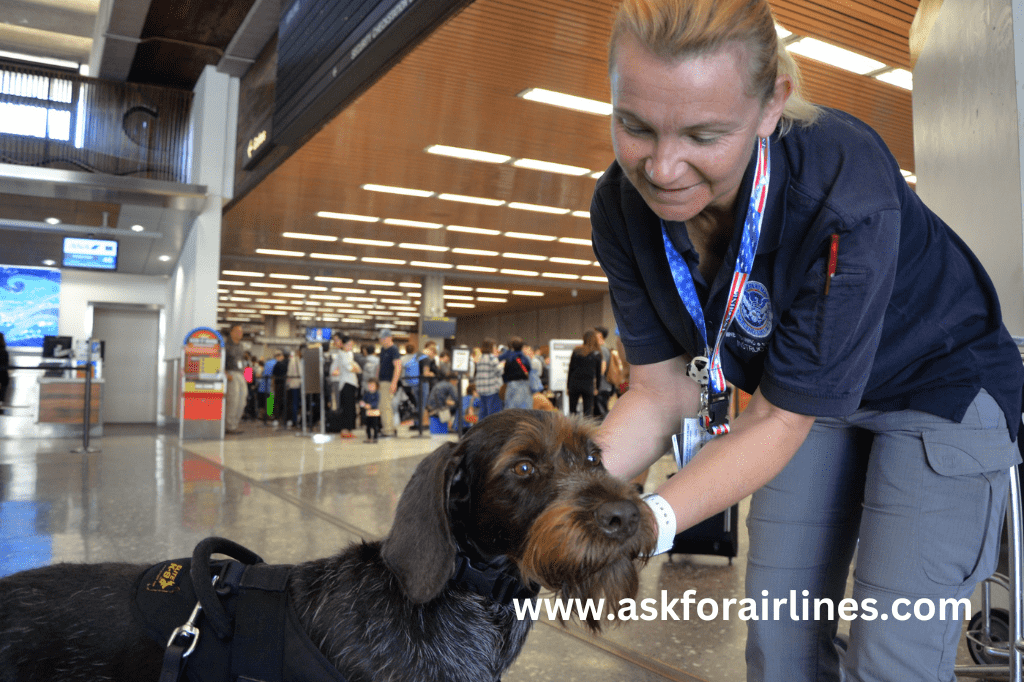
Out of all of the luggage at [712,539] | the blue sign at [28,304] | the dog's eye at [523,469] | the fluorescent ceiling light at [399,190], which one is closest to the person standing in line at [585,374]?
the fluorescent ceiling light at [399,190]

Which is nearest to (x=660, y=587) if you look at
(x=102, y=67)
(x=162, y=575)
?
(x=162, y=575)

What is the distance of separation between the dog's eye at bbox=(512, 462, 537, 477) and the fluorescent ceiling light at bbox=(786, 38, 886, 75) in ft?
21.6

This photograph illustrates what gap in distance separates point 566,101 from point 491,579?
7.68m

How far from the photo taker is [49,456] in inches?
339

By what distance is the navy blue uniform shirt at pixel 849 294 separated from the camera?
1.22 meters

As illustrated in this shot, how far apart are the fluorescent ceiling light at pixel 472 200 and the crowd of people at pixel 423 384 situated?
2.57 metres

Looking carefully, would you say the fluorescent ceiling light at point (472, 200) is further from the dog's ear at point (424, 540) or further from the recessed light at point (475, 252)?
the dog's ear at point (424, 540)

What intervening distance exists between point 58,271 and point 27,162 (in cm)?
562

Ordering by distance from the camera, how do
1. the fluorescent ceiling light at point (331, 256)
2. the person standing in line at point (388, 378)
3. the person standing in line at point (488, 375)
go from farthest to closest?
the fluorescent ceiling light at point (331, 256) < the person standing in line at point (388, 378) < the person standing in line at point (488, 375)

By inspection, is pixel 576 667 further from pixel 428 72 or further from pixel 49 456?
pixel 49 456

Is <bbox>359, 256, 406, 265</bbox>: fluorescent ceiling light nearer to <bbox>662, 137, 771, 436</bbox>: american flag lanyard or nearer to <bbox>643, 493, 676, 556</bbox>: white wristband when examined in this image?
<bbox>662, 137, 771, 436</bbox>: american flag lanyard

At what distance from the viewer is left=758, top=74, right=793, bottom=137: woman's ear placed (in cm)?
119

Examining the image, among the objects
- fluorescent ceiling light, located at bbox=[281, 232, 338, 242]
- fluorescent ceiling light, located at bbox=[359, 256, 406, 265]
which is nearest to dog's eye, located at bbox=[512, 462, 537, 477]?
fluorescent ceiling light, located at bbox=[281, 232, 338, 242]

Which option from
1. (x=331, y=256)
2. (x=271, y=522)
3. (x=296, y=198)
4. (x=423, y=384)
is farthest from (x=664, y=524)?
(x=331, y=256)
